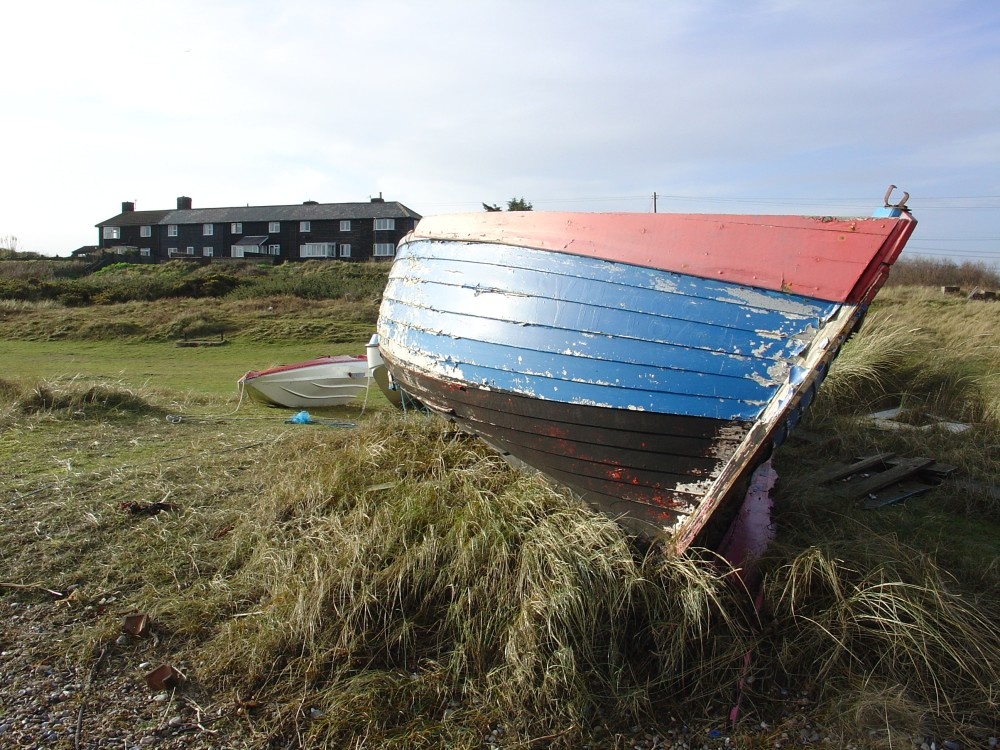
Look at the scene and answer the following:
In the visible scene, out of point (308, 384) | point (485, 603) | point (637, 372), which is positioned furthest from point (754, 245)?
point (308, 384)

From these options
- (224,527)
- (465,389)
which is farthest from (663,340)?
(224,527)

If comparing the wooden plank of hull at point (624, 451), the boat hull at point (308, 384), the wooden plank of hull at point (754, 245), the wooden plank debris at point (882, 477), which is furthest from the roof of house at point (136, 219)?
the wooden plank of hull at point (754, 245)

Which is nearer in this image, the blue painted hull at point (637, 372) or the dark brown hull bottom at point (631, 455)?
the blue painted hull at point (637, 372)

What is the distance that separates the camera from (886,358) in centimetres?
939

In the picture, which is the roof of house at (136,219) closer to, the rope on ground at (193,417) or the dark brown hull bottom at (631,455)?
the rope on ground at (193,417)

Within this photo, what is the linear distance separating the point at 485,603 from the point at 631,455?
1051 mm

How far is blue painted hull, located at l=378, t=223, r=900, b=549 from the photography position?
3.41 meters

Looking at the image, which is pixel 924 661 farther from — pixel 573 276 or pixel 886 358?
pixel 886 358

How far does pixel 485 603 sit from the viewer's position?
344cm

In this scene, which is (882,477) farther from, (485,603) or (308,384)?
(308,384)

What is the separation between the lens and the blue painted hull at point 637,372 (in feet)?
11.2

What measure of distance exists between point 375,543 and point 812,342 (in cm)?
230

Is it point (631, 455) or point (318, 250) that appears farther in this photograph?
point (318, 250)

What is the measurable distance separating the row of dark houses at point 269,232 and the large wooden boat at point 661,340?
39.5 meters
